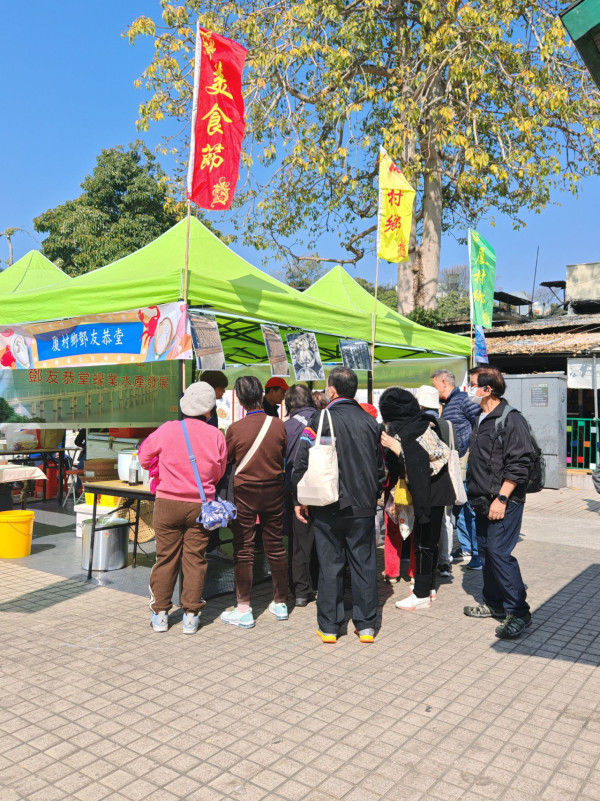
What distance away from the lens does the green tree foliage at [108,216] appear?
2275cm

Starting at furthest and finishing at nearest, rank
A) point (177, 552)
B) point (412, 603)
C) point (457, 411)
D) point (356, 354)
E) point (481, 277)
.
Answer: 1. point (481, 277)
2. point (356, 354)
3. point (457, 411)
4. point (412, 603)
5. point (177, 552)

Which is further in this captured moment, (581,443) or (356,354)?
(581,443)

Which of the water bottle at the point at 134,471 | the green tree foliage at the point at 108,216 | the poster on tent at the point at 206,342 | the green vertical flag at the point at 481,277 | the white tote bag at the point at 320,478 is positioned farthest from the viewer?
the green tree foliage at the point at 108,216

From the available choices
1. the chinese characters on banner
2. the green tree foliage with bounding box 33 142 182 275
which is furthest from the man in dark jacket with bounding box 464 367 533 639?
the green tree foliage with bounding box 33 142 182 275

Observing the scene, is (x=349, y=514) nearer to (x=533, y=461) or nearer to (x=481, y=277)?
(x=533, y=461)

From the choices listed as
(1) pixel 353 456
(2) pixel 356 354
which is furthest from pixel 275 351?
(1) pixel 353 456

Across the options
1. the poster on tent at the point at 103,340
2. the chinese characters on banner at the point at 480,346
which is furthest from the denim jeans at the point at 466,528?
the chinese characters on banner at the point at 480,346

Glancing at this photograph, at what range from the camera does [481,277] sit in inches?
395

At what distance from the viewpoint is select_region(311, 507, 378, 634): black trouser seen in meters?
4.29

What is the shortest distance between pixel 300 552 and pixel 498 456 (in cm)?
176

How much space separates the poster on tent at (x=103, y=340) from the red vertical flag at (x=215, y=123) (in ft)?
3.57

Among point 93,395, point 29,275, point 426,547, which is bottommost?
point 426,547

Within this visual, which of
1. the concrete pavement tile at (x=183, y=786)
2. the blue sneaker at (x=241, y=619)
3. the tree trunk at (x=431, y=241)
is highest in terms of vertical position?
the tree trunk at (x=431, y=241)

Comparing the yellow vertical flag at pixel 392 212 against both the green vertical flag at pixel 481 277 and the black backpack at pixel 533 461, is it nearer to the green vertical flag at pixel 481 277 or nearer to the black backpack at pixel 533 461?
the green vertical flag at pixel 481 277
